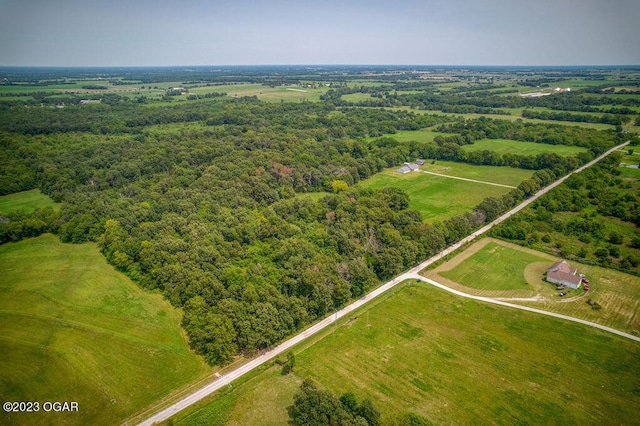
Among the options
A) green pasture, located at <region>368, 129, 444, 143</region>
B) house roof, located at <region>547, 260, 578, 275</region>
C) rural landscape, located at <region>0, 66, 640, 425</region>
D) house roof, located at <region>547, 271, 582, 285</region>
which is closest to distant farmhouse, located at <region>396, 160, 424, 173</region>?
rural landscape, located at <region>0, 66, 640, 425</region>

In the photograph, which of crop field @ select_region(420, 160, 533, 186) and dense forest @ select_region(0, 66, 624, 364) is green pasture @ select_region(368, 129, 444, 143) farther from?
crop field @ select_region(420, 160, 533, 186)

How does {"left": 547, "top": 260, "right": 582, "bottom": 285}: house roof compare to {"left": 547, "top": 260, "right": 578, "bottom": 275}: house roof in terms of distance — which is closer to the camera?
{"left": 547, "top": 260, "right": 582, "bottom": 285}: house roof

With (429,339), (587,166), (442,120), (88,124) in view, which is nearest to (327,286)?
(429,339)

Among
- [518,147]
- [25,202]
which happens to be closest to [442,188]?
[518,147]

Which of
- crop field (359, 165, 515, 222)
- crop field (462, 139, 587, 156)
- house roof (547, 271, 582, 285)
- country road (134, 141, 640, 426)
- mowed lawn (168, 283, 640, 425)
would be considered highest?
crop field (462, 139, 587, 156)

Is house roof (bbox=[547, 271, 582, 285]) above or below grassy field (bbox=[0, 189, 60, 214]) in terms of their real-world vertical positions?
below

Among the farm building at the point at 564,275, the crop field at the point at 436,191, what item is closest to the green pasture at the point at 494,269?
the farm building at the point at 564,275

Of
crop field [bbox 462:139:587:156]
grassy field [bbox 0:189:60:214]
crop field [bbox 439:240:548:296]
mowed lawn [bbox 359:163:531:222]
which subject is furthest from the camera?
crop field [bbox 462:139:587:156]

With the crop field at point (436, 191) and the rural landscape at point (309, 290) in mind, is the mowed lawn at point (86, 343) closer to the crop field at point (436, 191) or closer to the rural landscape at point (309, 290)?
the rural landscape at point (309, 290)
